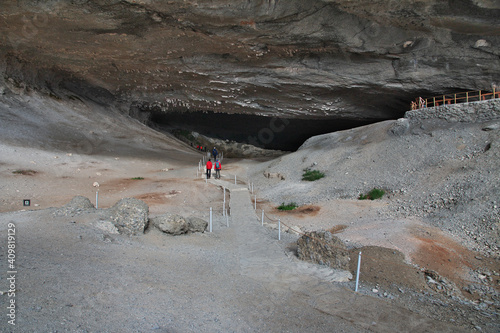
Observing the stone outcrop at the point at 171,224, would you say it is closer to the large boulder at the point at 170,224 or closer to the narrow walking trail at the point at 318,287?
the large boulder at the point at 170,224

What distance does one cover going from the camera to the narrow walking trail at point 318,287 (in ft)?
18.9

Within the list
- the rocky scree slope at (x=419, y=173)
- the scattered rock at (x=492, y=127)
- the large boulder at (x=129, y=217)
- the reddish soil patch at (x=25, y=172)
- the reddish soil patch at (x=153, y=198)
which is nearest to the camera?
the large boulder at (x=129, y=217)

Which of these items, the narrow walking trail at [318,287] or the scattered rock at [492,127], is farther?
the scattered rock at [492,127]

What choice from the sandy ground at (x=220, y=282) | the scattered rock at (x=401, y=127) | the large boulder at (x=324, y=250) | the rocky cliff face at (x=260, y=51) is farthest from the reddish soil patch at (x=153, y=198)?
the scattered rock at (x=401, y=127)

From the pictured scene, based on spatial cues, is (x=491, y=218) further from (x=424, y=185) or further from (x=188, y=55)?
(x=188, y=55)

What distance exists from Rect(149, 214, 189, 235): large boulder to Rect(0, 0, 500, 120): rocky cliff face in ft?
43.0

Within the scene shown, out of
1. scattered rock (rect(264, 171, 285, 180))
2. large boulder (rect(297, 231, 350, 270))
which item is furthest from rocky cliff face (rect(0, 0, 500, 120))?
large boulder (rect(297, 231, 350, 270))

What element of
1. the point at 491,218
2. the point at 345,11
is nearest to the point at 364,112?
the point at 345,11

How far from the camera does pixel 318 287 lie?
23.9 feet

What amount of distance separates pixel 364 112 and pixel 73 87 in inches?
1055

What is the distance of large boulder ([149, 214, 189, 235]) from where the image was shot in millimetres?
9773

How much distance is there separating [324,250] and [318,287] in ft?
4.89

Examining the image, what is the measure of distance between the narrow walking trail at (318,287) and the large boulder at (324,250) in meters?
0.22

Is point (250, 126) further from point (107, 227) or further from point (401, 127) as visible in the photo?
point (107, 227)
